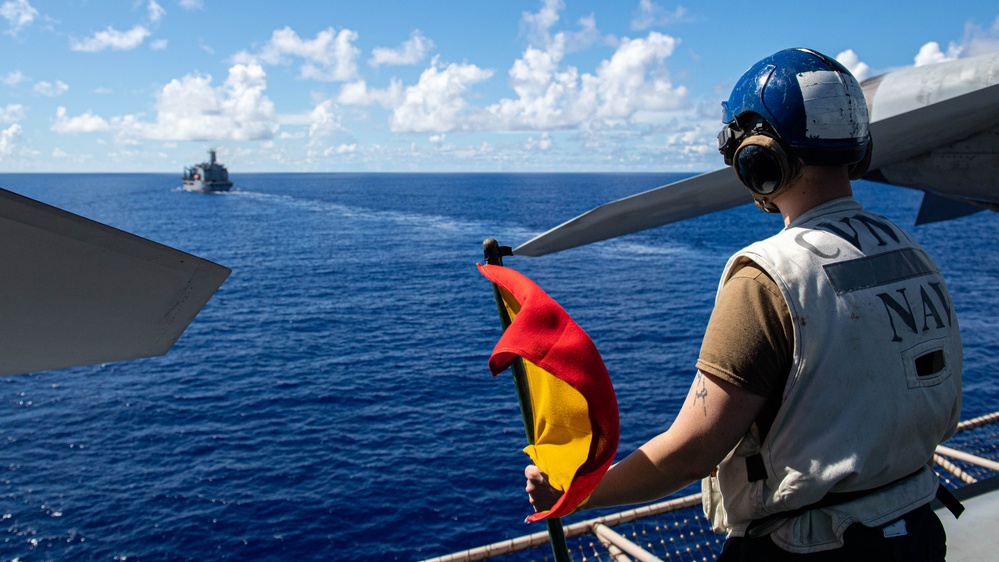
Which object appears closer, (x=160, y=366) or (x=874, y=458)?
(x=874, y=458)

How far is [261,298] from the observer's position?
51.2 m

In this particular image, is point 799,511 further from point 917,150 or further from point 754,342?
point 917,150

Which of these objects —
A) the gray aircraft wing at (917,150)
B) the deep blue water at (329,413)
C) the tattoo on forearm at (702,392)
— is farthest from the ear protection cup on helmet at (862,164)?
the deep blue water at (329,413)

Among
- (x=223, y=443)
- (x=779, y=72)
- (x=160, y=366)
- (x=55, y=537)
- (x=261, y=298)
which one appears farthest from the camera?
(x=261, y=298)

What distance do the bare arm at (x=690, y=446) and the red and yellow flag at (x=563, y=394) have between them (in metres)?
0.08

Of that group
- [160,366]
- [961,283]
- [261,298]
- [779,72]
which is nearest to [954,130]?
[779,72]

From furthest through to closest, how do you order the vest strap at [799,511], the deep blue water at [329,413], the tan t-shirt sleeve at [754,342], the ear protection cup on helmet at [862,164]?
1. the deep blue water at [329,413]
2. the ear protection cup on helmet at [862,164]
3. the vest strap at [799,511]
4. the tan t-shirt sleeve at [754,342]

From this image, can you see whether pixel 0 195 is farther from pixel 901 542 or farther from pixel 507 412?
pixel 507 412

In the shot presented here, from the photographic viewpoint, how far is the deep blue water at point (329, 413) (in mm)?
21547

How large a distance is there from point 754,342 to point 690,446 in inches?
13.6

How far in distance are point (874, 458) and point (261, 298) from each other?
52407 mm

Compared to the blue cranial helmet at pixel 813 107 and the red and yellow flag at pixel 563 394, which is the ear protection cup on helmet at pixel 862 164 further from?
the red and yellow flag at pixel 563 394

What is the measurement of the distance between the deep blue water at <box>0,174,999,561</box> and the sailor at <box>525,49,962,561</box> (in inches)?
774

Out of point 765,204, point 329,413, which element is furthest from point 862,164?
point 329,413
